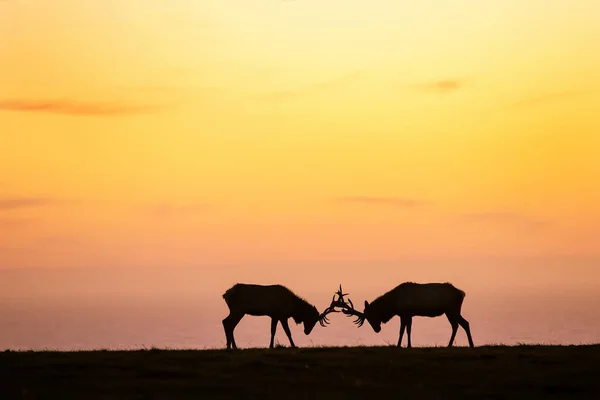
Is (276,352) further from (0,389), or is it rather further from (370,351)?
(0,389)

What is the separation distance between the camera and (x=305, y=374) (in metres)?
28.0

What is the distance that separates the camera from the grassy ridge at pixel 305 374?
2556 centimetres

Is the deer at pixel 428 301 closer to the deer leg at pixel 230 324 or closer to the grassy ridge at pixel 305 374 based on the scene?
the deer leg at pixel 230 324

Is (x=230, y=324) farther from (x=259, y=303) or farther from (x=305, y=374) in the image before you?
(x=305, y=374)

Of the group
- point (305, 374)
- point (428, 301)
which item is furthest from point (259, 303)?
point (305, 374)

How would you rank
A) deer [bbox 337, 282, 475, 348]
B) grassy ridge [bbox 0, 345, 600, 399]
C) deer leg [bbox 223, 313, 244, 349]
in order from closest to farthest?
1. grassy ridge [bbox 0, 345, 600, 399]
2. deer leg [bbox 223, 313, 244, 349]
3. deer [bbox 337, 282, 475, 348]

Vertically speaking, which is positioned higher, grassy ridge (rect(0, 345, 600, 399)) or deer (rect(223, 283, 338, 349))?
deer (rect(223, 283, 338, 349))

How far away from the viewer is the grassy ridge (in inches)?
1006

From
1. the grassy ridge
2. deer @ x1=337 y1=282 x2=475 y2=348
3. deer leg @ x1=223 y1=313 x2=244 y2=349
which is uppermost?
deer @ x1=337 y1=282 x2=475 y2=348

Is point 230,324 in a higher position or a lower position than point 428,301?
lower

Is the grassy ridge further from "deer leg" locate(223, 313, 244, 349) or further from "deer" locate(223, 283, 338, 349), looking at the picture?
"deer" locate(223, 283, 338, 349)

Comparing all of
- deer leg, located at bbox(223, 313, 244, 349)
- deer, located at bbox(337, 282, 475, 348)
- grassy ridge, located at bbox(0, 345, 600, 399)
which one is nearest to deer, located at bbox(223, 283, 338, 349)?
deer leg, located at bbox(223, 313, 244, 349)

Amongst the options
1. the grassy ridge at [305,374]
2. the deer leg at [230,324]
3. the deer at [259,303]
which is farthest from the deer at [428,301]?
the grassy ridge at [305,374]

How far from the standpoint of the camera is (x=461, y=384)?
2662 cm
